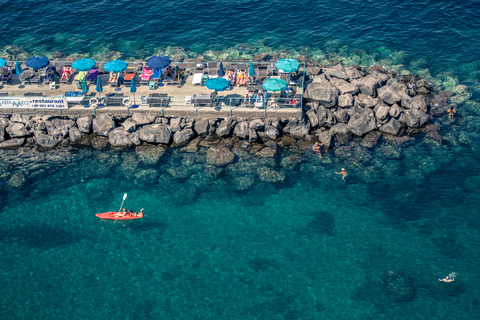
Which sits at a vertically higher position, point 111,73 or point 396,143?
point 111,73

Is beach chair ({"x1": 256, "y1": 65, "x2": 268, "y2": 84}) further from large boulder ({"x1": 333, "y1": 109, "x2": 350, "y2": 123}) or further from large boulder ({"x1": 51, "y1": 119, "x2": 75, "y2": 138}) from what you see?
large boulder ({"x1": 51, "y1": 119, "x2": 75, "y2": 138})

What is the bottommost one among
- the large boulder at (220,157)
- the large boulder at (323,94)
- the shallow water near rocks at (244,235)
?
the shallow water near rocks at (244,235)

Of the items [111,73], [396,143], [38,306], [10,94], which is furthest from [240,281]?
[10,94]

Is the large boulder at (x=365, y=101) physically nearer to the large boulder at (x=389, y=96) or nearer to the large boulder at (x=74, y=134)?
the large boulder at (x=389, y=96)

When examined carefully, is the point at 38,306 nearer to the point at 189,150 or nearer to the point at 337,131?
the point at 189,150

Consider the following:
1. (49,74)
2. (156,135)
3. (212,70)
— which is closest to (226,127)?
(156,135)

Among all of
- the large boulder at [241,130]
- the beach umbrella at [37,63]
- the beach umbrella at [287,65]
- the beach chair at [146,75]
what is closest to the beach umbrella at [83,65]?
the beach umbrella at [37,63]

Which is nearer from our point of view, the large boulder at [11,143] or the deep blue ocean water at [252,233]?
the deep blue ocean water at [252,233]
